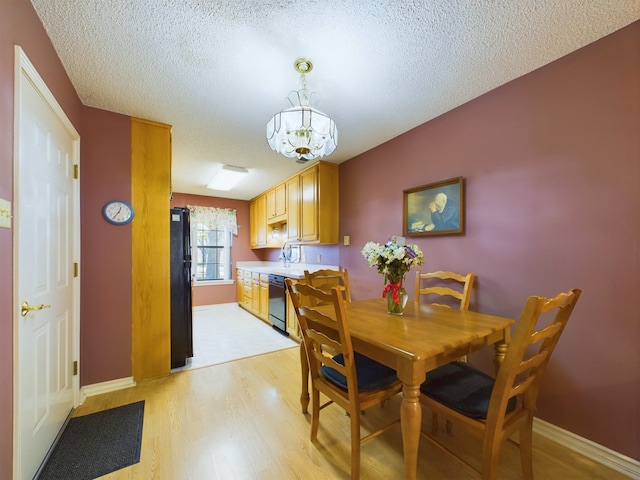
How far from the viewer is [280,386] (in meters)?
2.27

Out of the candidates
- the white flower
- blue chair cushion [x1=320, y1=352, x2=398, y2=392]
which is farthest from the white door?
the white flower

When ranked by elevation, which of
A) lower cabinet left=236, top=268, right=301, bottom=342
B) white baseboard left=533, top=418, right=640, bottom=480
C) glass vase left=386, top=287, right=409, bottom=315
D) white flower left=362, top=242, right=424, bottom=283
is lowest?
white baseboard left=533, top=418, right=640, bottom=480

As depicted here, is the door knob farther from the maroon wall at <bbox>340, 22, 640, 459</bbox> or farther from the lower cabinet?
the maroon wall at <bbox>340, 22, 640, 459</bbox>

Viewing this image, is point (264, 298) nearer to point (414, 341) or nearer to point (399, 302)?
point (399, 302)

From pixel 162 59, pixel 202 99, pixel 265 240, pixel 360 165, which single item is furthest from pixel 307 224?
pixel 162 59

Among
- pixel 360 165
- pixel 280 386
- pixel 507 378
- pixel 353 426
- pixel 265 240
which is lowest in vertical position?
pixel 280 386

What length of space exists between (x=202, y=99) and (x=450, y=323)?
2388mm

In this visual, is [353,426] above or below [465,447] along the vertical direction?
above

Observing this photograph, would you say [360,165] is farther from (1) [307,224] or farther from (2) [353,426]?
(2) [353,426]

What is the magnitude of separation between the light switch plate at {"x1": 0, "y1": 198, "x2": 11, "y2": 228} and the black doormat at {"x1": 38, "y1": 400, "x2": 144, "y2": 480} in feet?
4.37

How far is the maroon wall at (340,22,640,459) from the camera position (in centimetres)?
139

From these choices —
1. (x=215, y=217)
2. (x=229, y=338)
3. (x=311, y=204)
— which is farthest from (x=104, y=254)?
(x=215, y=217)

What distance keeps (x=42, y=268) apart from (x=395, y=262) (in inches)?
78.8

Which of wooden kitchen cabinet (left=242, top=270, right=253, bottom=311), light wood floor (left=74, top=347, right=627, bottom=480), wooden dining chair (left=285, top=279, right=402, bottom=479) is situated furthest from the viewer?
wooden kitchen cabinet (left=242, top=270, right=253, bottom=311)
